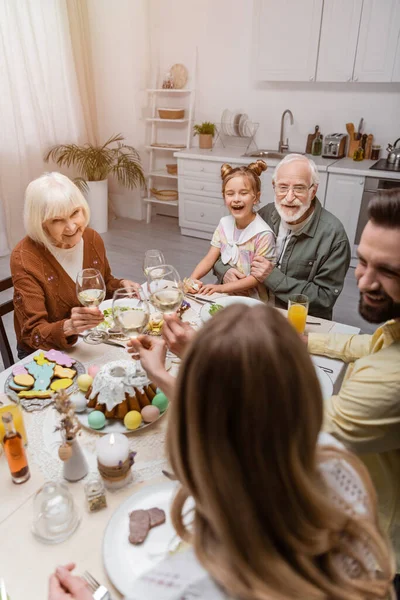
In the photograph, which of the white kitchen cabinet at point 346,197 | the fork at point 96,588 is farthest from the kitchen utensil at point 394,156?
the fork at point 96,588

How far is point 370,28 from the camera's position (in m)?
3.67

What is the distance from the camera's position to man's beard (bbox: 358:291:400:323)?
1070 mm

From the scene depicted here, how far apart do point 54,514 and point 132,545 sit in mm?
170

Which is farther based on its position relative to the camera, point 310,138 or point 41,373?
point 310,138

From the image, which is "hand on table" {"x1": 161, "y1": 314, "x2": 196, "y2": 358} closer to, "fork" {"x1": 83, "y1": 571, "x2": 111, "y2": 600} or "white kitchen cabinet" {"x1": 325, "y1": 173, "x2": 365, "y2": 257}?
"fork" {"x1": 83, "y1": 571, "x2": 111, "y2": 600}

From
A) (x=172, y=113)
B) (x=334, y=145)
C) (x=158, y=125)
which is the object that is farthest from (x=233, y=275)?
(x=158, y=125)

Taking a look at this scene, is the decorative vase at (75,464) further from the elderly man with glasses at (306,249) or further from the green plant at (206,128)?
the green plant at (206,128)

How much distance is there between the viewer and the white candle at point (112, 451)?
3.18 feet

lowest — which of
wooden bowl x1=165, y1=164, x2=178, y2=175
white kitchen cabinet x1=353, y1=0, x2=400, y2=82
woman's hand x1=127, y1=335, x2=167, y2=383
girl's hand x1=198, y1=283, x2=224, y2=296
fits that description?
wooden bowl x1=165, y1=164, x2=178, y2=175

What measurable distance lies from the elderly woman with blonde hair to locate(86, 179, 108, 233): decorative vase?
317 cm

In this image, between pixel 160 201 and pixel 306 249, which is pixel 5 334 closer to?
pixel 306 249

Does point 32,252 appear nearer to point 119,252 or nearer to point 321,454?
point 321,454

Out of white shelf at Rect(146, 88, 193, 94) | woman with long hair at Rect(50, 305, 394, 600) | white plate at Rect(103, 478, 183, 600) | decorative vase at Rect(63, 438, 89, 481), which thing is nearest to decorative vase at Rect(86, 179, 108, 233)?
white shelf at Rect(146, 88, 193, 94)

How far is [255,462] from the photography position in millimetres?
550
